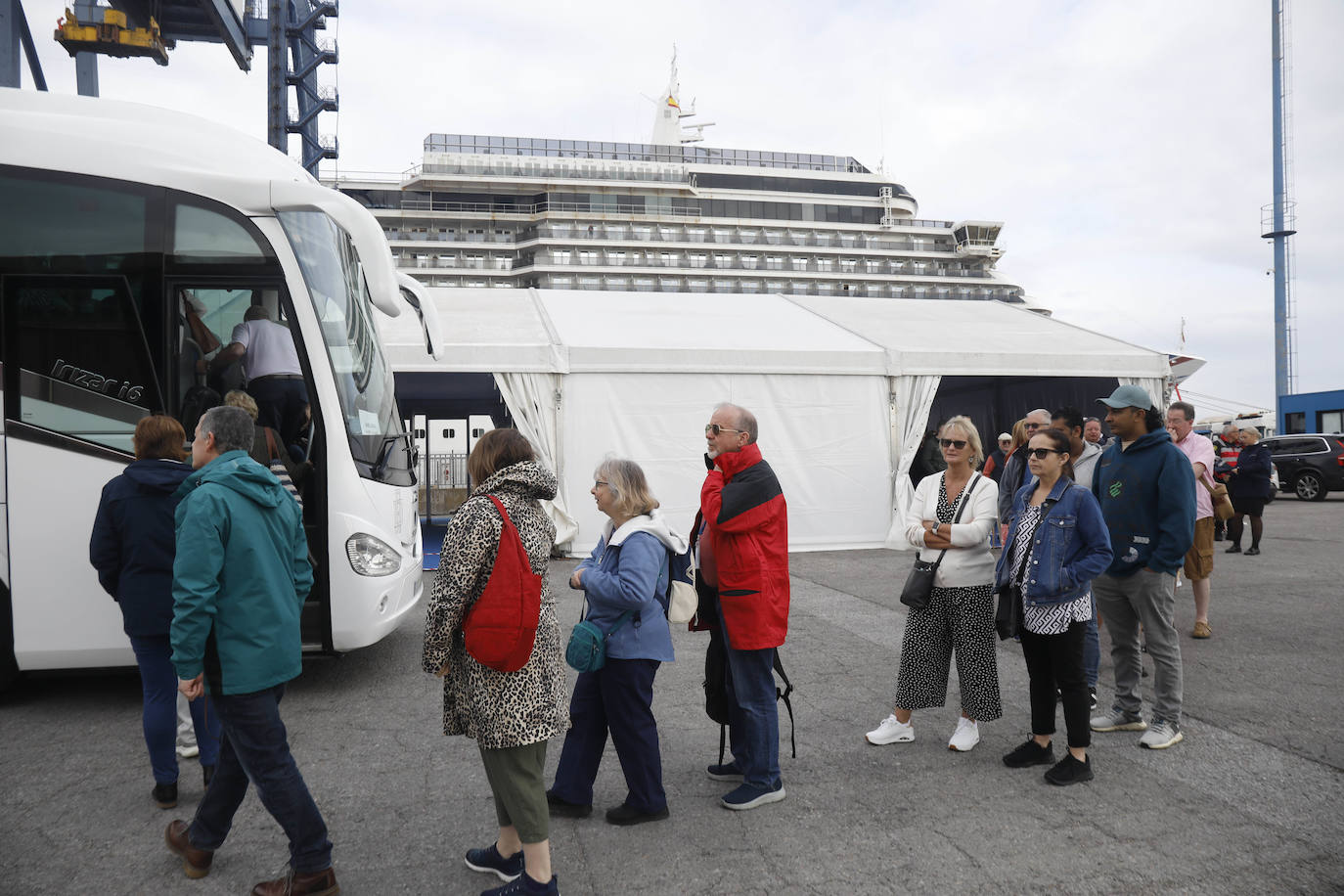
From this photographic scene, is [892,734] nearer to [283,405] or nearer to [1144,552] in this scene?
[1144,552]

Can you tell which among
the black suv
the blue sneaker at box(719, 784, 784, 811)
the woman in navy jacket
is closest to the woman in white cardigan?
the blue sneaker at box(719, 784, 784, 811)

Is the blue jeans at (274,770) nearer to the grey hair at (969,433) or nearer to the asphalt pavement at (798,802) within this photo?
the asphalt pavement at (798,802)

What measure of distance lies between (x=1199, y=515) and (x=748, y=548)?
437 centimetres

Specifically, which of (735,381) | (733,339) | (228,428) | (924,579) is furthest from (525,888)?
(733,339)

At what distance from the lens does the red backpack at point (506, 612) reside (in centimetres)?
237

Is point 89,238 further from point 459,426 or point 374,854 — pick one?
point 459,426

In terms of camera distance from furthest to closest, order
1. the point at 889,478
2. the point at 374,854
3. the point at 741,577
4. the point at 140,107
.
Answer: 1. the point at 889,478
2. the point at 140,107
3. the point at 741,577
4. the point at 374,854

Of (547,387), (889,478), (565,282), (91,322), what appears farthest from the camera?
(565,282)

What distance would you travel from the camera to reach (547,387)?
964cm

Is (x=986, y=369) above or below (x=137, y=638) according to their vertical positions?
above

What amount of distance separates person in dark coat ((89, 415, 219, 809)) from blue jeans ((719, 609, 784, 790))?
2054mm

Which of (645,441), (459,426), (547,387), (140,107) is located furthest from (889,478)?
(459,426)

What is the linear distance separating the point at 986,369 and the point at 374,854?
9598mm

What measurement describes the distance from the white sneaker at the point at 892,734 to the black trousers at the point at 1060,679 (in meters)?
0.56
